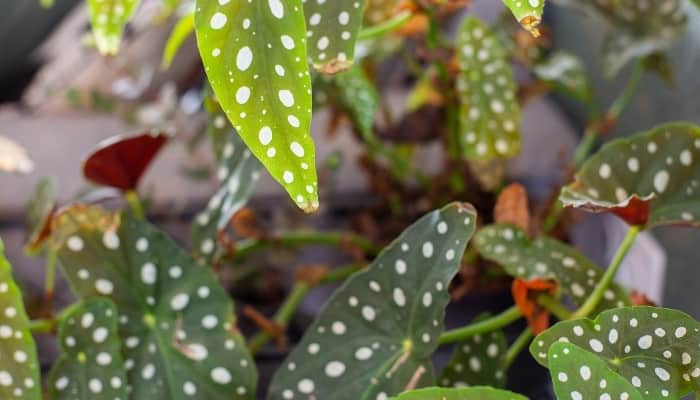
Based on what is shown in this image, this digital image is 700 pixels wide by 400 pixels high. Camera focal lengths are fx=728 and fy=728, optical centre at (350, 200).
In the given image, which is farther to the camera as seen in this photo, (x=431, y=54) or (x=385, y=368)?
(x=431, y=54)

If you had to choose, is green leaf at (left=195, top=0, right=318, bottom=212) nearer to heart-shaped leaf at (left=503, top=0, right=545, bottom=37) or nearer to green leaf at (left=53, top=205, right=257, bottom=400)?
heart-shaped leaf at (left=503, top=0, right=545, bottom=37)

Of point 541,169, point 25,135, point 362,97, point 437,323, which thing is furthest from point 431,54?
point 25,135

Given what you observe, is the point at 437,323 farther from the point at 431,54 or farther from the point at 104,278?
the point at 431,54

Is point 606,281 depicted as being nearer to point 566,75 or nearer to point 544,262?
point 544,262

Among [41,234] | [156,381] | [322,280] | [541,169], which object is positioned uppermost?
[41,234]

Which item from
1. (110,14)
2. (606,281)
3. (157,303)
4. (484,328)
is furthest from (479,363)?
(110,14)

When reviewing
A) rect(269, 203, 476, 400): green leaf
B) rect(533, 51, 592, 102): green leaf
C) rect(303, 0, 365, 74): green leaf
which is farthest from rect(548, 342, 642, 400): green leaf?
rect(533, 51, 592, 102): green leaf

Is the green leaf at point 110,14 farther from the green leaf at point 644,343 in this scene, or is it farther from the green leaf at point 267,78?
the green leaf at point 644,343
